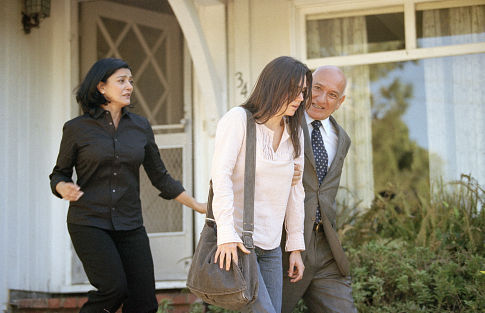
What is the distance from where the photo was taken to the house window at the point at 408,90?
5805 mm

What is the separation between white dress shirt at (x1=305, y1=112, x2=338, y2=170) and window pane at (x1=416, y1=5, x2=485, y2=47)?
2483mm

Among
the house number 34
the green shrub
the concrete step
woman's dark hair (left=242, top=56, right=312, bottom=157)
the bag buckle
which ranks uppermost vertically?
the house number 34

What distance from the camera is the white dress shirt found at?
3.71 meters

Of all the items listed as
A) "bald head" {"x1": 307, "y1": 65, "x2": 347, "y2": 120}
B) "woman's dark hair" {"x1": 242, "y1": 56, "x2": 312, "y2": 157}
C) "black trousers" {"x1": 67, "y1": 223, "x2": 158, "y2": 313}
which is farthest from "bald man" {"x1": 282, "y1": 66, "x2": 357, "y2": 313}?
"black trousers" {"x1": 67, "y1": 223, "x2": 158, "y2": 313}

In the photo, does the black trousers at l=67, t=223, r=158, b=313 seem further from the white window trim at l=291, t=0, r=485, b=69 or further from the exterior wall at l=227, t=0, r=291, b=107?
the white window trim at l=291, t=0, r=485, b=69

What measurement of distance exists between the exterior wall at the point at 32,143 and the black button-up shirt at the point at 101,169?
225cm

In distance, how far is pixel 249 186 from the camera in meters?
2.90

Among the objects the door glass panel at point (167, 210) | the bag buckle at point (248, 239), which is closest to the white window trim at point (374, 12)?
the door glass panel at point (167, 210)

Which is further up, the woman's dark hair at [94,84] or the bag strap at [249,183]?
the woman's dark hair at [94,84]

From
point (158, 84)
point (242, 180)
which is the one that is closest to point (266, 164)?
point (242, 180)

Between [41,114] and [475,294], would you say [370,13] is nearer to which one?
[475,294]

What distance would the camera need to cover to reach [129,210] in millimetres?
3691

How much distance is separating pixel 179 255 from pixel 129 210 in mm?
2696

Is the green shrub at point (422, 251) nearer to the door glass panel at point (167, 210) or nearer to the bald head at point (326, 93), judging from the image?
the bald head at point (326, 93)
